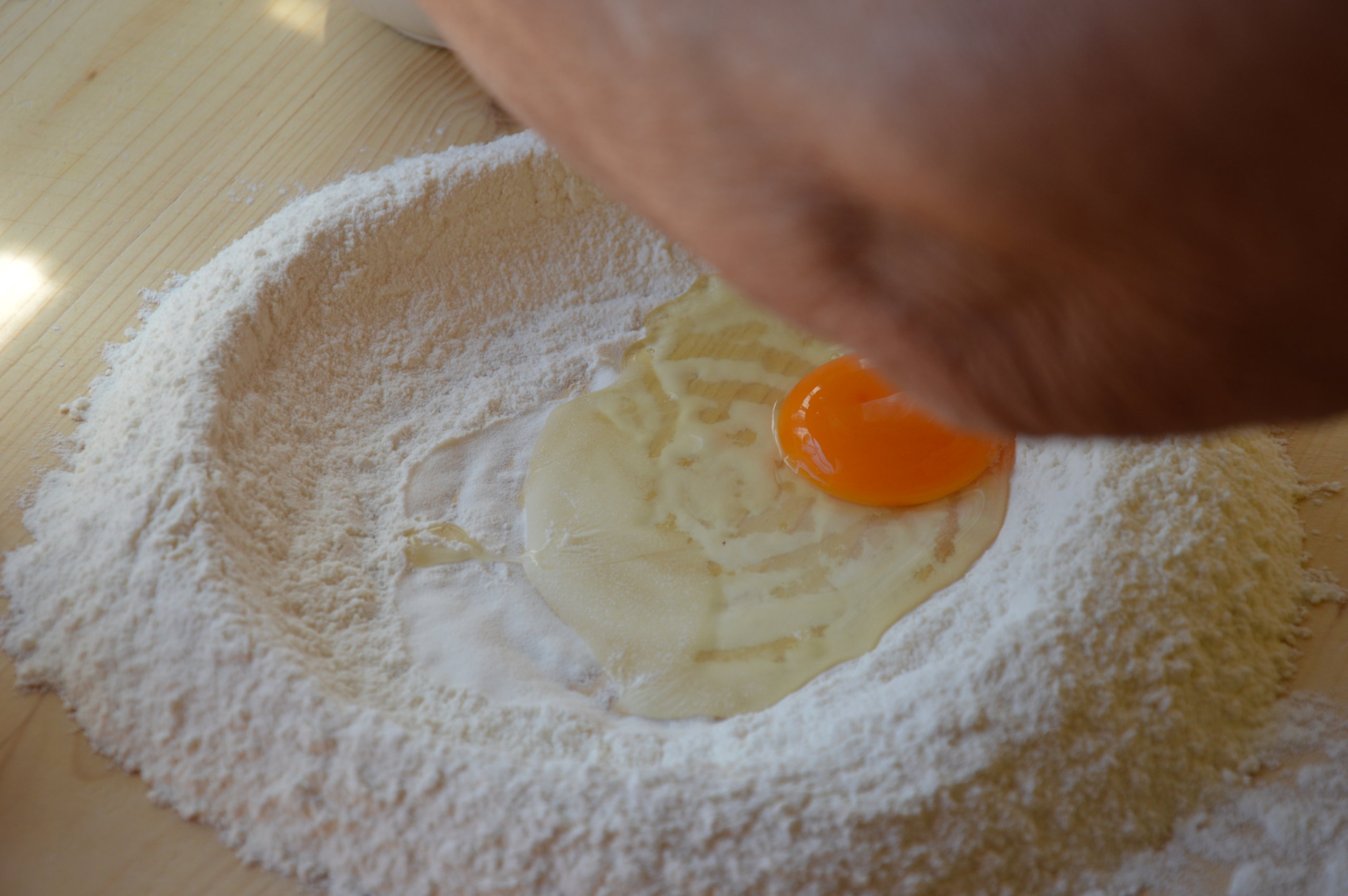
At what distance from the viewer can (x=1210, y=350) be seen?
0.23m

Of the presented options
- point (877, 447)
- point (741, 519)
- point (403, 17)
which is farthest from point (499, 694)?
point (403, 17)

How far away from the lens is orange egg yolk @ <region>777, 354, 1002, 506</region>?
3.01 feet

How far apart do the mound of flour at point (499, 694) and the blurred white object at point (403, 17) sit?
1.24ft

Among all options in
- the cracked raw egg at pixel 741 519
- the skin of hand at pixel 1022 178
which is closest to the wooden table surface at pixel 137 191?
the cracked raw egg at pixel 741 519

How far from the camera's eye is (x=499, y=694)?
31.1 inches

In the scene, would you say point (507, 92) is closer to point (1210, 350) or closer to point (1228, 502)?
point (1210, 350)

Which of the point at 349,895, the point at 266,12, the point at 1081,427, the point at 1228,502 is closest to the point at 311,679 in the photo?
the point at 349,895

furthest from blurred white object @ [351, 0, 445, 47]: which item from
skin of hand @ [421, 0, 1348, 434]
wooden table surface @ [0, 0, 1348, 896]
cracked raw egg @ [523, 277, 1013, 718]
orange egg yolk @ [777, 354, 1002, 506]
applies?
skin of hand @ [421, 0, 1348, 434]

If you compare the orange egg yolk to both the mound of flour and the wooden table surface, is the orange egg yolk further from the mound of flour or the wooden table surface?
the wooden table surface

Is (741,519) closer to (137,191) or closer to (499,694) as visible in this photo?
(499,694)

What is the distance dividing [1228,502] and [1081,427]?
0.65 metres

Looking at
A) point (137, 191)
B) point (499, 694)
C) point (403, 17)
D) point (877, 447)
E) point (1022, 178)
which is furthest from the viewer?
point (403, 17)

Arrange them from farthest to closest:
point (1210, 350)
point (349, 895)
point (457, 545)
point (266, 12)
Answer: point (266, 12) < point (457, 545) < point (349, 895) < point (1210, 350)

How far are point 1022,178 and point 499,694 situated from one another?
659 millimetres
